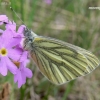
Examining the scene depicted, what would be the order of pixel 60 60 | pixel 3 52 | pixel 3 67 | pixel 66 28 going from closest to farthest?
pixel 3 67, pixel 3 52, pixel 60 60, pixel 66 28

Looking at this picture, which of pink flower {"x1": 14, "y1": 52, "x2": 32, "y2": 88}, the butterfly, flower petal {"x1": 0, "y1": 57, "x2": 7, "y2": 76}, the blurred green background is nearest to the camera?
flower petal {"x1": 0, "y1": 57, "x2": 7, "y2": 76}

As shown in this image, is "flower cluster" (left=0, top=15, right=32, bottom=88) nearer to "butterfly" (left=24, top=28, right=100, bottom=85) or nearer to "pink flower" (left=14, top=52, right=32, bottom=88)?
"pink flower" (left=14, top=52, right=32, bottom=88)

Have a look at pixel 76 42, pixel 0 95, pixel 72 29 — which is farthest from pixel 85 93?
pixel 0 95

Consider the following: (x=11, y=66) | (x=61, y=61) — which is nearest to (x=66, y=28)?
(x=61, y=61)

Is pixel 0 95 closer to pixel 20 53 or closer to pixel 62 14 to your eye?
pixel 20 53

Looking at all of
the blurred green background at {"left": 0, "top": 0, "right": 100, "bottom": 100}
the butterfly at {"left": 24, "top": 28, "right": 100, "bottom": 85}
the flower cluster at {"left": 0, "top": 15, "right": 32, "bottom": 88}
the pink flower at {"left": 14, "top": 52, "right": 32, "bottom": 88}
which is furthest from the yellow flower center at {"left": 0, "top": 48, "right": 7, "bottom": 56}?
the blurred green background at {"left": 0, "top": 0, "right": 100, "bottom": 100}

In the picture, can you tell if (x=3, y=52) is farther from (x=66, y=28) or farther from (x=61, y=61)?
(x=66, y=28)
